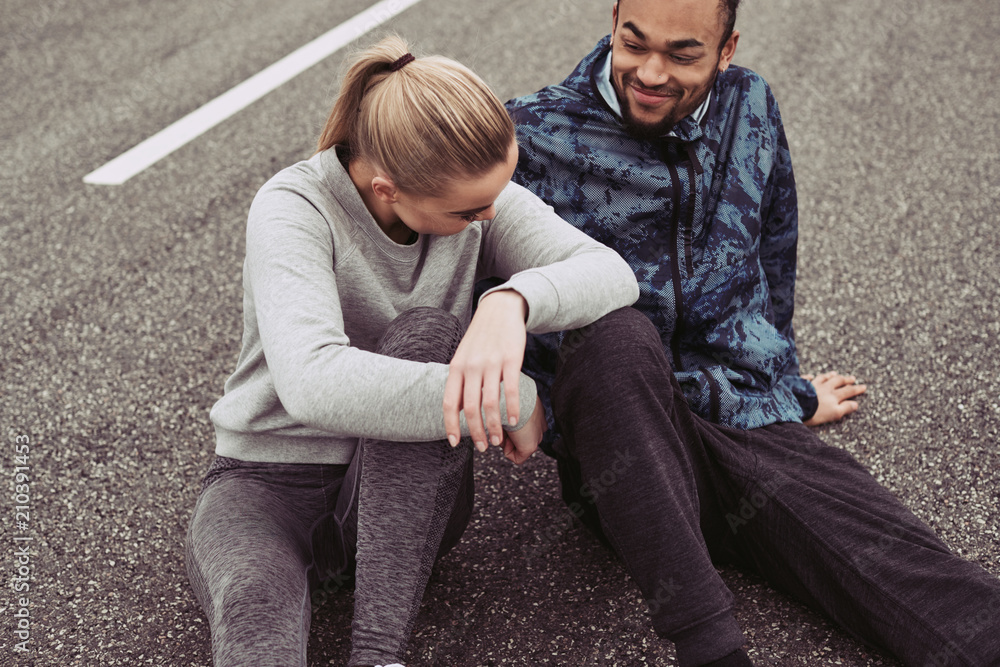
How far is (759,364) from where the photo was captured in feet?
6.75

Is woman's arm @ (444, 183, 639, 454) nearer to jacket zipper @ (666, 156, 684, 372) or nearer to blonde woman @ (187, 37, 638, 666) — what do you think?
blonde woman @ (187, 37, 638, 666)

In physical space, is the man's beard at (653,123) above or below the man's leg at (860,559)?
above

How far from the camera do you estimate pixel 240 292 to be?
3.04 meters

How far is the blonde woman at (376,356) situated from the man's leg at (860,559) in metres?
0.52

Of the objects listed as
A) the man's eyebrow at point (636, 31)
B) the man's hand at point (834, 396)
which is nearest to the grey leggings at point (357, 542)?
the man's eyebrow at point (636, 31)

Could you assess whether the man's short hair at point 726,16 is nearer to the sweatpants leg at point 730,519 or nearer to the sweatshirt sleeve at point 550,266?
the sweatshirt sleeve at point 550,266

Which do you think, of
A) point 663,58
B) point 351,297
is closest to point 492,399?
point 351,297

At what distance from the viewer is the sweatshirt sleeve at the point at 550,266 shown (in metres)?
1.60

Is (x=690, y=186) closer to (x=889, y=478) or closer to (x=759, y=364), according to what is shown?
(x=759, y=364)

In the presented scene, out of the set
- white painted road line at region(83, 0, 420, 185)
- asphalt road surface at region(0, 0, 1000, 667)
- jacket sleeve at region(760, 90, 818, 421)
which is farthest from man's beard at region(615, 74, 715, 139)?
white painted road line at region(83, 0, 420, 185)

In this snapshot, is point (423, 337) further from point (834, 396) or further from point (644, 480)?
point (834, 396)

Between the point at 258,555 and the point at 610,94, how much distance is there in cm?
119

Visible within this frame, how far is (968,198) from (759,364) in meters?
1.88

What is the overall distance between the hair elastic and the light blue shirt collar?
54 centimetres
